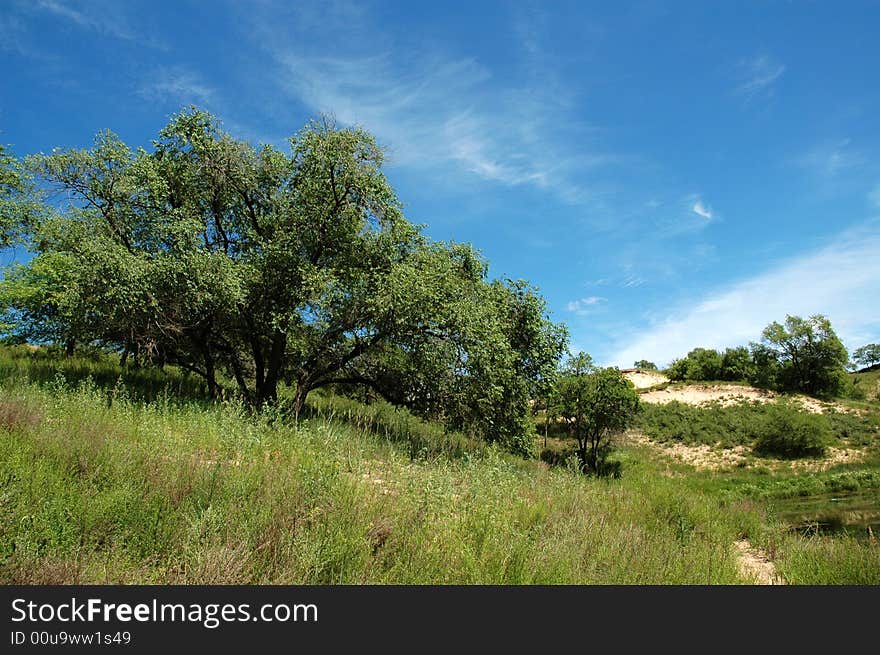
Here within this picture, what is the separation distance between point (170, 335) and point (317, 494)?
10804 mm

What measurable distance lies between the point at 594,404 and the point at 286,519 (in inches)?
1309

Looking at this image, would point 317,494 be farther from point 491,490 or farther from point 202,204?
point 202,204

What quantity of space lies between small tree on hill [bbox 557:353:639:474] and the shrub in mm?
14678

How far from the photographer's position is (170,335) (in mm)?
13719

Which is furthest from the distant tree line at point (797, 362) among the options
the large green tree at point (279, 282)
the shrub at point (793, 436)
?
the large green tree at point (279, 282)

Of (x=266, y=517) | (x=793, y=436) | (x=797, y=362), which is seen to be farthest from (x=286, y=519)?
(x=797, y=362)

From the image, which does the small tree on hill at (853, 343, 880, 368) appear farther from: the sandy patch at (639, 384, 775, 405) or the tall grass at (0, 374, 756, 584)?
the tall grass at (0, 374, 756, 584)

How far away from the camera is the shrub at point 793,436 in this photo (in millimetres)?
39147

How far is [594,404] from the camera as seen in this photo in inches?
1382

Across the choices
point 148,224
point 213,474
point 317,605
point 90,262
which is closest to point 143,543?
point 213,474

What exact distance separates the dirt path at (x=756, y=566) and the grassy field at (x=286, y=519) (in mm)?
236

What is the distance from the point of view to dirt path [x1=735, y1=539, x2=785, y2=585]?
22.8 ft

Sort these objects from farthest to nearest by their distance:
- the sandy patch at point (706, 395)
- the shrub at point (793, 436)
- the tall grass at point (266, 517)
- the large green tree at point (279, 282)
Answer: the sandy patch at point (706, 395)
the shrub at point (793, 436)
the large green tree at point (279, 282)
the tall grass at point (266, 517)

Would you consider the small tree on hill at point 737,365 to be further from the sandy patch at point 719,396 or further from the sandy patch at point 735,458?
the sandy patch at point 735,458
